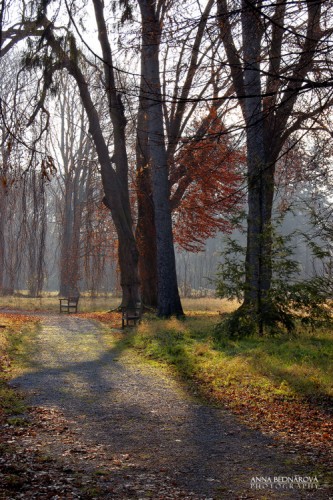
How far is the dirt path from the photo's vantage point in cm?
482

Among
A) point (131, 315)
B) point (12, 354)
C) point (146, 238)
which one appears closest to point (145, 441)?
point (12, 354)

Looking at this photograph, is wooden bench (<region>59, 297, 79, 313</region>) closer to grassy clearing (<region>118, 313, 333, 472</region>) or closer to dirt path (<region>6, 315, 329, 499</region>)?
grassy clearing (<region>118, 313, 333, 472</region>)

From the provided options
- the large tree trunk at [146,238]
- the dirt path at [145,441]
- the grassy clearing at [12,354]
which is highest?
the large tree trunk at [146,238]

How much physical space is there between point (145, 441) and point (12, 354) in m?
7.18

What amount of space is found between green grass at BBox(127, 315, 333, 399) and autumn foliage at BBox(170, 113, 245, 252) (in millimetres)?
7599

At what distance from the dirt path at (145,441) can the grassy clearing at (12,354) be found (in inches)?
10.1

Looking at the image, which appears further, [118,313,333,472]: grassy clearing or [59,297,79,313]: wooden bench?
[59,297,79,313]: wooden bench

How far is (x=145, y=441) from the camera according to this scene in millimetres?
6191

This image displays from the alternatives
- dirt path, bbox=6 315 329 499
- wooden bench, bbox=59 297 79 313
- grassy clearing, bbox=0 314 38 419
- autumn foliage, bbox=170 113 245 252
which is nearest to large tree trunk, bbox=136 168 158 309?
autumn foliage, bbox=170 113 245 252

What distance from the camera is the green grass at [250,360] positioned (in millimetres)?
8641

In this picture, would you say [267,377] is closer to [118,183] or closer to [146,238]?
[118,183]

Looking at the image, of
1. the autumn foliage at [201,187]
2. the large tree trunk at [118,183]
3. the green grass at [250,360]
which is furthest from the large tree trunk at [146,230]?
the green grass at [250,360]

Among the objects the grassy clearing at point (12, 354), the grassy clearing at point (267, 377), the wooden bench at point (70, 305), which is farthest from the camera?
the wooden bench at point (70, 305)

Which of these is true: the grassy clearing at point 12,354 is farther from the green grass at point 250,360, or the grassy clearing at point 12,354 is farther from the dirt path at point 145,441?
the green grass at point 250,360
